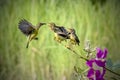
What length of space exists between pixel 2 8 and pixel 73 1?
1.59ft

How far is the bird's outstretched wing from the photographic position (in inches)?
81.7

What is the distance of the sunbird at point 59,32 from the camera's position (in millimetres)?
2090

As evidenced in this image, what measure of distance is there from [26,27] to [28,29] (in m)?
0.02

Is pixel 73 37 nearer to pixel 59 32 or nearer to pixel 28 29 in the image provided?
pixel 59 32

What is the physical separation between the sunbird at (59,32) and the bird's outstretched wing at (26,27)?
0.42 ft

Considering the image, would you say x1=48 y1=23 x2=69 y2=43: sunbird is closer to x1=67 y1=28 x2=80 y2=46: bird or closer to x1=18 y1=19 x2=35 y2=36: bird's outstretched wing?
x1=67 y1=28 x2=80 y2=46: bird

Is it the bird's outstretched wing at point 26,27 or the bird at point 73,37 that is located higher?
the bird's outstretched wing at point 26,27

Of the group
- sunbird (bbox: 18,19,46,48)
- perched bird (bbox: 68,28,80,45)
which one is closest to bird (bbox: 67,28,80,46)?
perched bird (bbox: 68,28,80,45)

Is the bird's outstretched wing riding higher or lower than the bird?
higher

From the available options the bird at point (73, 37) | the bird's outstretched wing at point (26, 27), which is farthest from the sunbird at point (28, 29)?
the bird at point (73, 37)

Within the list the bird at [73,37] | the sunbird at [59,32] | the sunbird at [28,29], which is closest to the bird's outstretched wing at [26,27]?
the sunbird at [28,29]

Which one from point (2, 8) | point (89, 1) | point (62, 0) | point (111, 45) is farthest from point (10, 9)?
point (111, 45)

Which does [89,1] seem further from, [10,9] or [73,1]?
[10,9]

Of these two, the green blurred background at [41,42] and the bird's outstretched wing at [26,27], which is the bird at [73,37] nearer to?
the green blurred background at [41,42]
